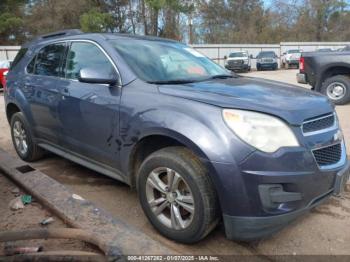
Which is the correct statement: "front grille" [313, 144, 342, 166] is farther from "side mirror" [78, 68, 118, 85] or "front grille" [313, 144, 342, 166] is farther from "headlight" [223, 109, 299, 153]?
"side mirror" [78, 68, 118, 85]

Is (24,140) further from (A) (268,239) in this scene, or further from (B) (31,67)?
(A) (268,239)

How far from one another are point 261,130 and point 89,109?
5.80 ft

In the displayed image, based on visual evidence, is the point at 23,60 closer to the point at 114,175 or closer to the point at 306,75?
the point at 114,175

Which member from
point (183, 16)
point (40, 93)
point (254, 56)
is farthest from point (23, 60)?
point (183, 16)

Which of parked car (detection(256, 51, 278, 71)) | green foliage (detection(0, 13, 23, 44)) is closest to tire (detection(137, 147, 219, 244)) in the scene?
parked car (detection(256, 51, 278, 71))

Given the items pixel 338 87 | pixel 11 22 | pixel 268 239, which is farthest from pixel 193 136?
pixel 11 22

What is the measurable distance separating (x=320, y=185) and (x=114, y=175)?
1846 mm

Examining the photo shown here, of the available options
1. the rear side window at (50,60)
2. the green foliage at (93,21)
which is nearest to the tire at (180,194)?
the rear side window at (50,60)

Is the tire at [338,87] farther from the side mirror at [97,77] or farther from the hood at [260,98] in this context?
the side mirror at [97,77]

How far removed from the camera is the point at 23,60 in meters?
5.19

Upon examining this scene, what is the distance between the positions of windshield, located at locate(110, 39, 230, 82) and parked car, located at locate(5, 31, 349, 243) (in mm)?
14

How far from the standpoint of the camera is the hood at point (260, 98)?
2715 mm

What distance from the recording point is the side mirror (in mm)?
3396

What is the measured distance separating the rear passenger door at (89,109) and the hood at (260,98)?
2.04ft
